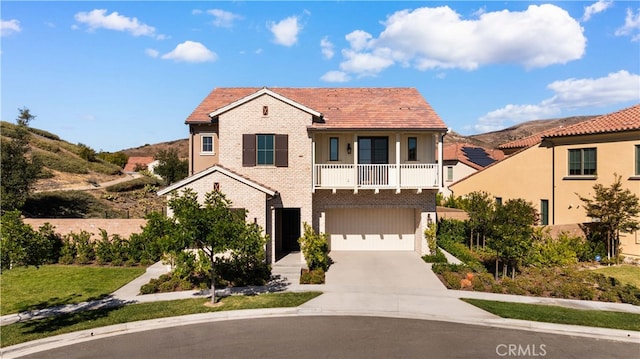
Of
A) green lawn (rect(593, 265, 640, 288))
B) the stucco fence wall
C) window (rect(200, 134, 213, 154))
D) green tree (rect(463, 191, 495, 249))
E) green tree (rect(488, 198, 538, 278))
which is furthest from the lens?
window (rect(200, 134, 213, 154))

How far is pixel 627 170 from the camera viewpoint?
18938 millimetres

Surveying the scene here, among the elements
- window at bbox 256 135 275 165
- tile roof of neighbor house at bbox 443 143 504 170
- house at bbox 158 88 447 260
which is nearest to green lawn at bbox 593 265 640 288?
house at bbox 158 88 447 260

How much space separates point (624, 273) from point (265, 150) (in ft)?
54.9

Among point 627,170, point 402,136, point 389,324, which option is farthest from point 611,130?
point 389,324

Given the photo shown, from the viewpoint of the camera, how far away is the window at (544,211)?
23.1 m

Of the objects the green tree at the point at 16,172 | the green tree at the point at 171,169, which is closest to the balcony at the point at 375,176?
the green tree at the point at 16,172

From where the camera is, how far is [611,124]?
20062 mm

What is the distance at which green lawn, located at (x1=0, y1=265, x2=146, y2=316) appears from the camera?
1321 centimetres

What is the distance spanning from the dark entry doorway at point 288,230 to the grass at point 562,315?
996cm

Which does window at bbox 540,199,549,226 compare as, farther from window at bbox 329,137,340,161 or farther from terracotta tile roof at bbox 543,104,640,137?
window at bbox 329,137,340,161

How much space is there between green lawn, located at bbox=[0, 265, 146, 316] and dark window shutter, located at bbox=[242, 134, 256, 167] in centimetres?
670

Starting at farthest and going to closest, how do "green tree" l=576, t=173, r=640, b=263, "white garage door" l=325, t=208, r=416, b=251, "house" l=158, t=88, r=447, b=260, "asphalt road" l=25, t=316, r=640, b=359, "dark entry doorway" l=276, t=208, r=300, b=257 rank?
1. "white garage door" l=325, t=208, r=416, b=251
2. "dark entry doorway" l=276, t=208, r=300, b=257
3. "house" l=158, t=88, r=447, b=260
4. "green tree" l=576, t=173, r=640, b=263
5. "asphalt road" l=25, t=316, r=640, b=359

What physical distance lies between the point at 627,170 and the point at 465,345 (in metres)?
15.4

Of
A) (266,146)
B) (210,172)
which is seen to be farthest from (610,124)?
(210,172)
